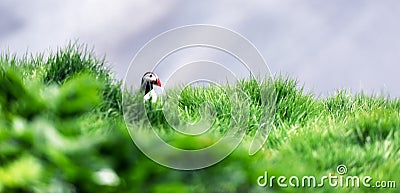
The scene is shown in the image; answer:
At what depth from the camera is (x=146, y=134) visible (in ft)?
5.43

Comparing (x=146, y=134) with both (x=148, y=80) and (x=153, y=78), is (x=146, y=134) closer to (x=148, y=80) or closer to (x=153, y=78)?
(x=148, y=80)

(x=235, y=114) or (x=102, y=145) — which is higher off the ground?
(x=235, y=114)

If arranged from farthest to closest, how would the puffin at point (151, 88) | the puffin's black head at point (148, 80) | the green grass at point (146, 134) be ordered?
1. the puffin at point (151, 88)
2. the puffin's black head at point (148, 80)
3. the green grass at point (146, 134)

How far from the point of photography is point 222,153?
147cm

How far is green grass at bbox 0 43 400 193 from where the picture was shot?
139 centimetres

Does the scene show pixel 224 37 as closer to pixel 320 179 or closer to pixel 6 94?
pixel 320 179

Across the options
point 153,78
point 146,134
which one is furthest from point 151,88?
point 146,134

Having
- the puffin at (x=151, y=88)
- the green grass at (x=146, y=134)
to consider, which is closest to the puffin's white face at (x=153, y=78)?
the puffin at (x=151, y=88)

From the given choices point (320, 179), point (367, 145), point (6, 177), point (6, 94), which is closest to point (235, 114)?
point (367, 145)

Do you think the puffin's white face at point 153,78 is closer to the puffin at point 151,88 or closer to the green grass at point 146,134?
the puffin at point 151,88

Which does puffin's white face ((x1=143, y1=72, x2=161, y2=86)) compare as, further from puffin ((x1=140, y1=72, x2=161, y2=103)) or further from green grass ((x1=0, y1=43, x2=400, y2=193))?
green grass ((x1=0, y1=43, x2=400, y2=193))

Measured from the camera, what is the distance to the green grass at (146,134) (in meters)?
1.39

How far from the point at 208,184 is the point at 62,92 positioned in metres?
0.43

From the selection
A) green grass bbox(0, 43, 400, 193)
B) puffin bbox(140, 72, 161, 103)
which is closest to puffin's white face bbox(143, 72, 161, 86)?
puffin bbox(140, 72, 161, 103)
